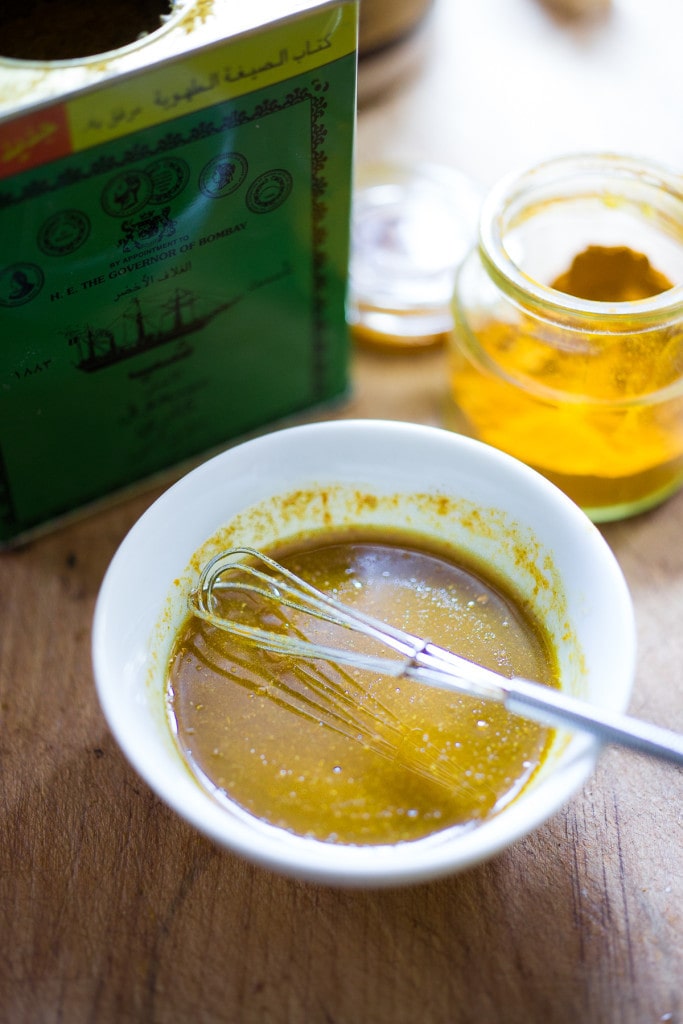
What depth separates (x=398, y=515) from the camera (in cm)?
71

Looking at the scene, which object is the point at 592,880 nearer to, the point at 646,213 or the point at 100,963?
the point at 100,963

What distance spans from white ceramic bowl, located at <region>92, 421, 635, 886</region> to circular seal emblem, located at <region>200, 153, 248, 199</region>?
15 centimetres

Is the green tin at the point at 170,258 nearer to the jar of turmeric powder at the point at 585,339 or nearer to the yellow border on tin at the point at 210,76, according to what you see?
the yellow border on tin at the point at 210,76

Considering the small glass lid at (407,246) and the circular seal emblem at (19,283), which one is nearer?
the circular seal emblem at (19,283)

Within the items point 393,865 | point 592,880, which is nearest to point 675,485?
point 592,880

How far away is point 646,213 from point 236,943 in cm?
56

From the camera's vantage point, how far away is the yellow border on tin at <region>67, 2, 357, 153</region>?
0.56 m

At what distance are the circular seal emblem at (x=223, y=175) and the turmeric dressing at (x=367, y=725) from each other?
0.25 metres

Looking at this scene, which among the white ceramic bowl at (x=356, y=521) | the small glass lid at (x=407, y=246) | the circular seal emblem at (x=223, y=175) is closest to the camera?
the white ceramic bowl at (x=356, y=521)

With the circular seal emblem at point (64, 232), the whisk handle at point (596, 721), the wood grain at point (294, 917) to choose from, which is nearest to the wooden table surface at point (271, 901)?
the wood grain at point (294, 917)

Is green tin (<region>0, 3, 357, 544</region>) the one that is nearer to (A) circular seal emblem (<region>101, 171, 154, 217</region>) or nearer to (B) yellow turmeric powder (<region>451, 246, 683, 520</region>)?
(A) circular seal emblem (<region>101, 171, 154, 217</region>)

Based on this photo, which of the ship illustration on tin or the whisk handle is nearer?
the whisk handle

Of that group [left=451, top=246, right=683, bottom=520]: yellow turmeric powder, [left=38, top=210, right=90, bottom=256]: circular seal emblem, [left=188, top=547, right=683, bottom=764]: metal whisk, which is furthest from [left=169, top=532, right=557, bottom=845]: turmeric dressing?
[left=38, top=210, right=90, bottom=256]: circular seal emblem

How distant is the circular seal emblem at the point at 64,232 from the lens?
1.94 feet
